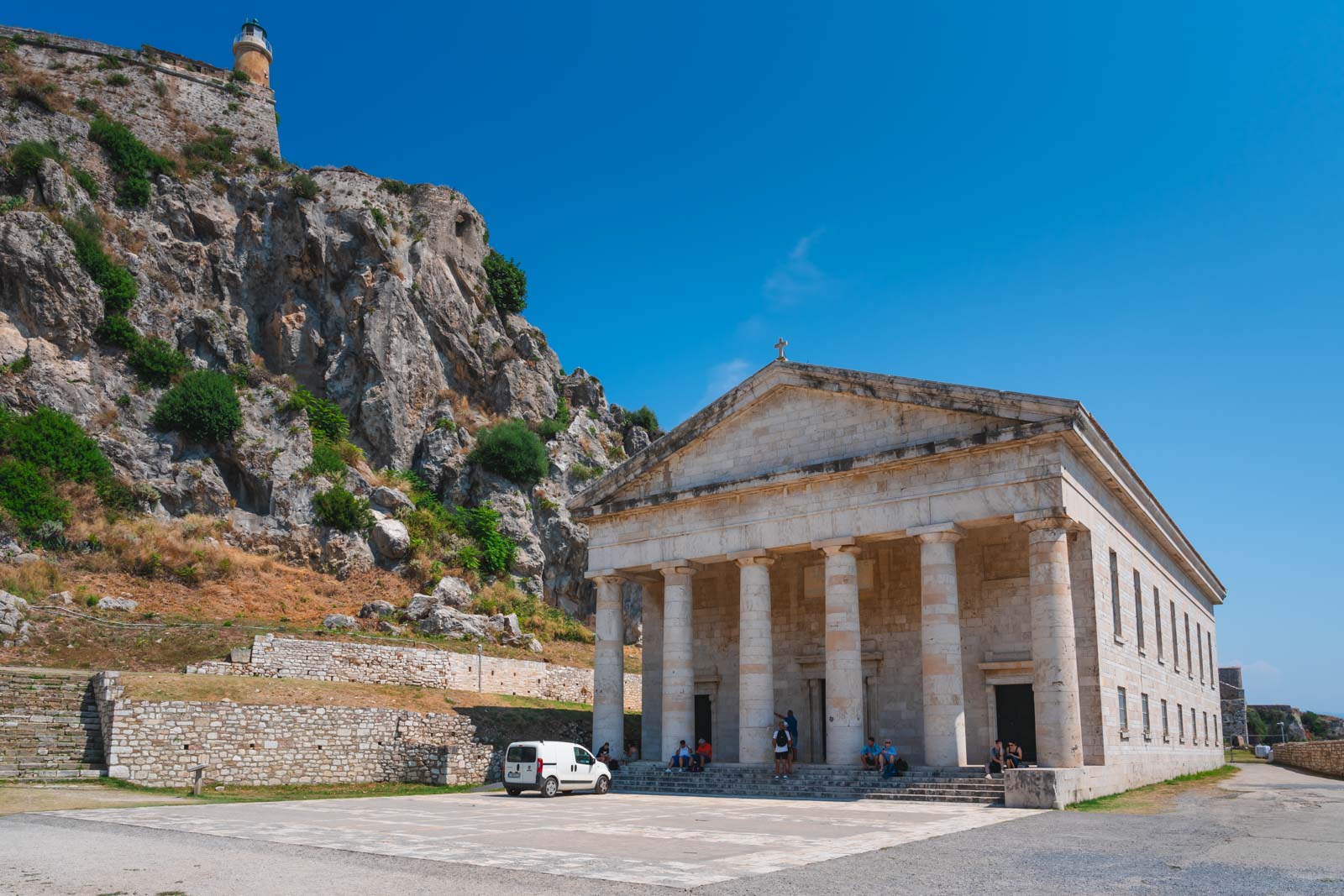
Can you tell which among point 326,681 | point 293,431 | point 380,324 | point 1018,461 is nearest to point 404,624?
point 326,681

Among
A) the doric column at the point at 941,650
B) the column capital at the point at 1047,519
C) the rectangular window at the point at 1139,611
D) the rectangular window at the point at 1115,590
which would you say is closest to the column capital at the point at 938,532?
the doric column at the point at 941,650

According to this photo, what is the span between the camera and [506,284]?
69125 millimetres

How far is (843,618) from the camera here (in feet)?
83.1

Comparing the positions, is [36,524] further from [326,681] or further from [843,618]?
[843,618]

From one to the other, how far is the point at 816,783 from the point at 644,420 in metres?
54.7

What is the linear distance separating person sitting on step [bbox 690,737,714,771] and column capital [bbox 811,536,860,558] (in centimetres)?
701

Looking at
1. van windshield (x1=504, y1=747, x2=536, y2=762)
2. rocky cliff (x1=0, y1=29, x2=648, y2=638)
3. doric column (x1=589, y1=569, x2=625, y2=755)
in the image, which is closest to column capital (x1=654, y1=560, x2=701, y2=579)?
doric column (x1=589, y1=569, x2=625, y2=755)

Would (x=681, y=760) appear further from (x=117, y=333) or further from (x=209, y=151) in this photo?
(x=209, y=151)

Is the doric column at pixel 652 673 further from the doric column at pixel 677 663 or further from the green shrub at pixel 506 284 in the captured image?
the green shrub at pixel 506 284

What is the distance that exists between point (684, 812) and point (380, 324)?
4435 centimetres

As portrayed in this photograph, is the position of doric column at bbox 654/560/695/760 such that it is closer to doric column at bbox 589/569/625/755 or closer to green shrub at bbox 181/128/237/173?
doric column at bbox 589/569/625/755

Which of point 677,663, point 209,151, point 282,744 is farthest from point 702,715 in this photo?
point 209,151

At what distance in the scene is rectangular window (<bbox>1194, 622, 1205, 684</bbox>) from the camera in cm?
4047

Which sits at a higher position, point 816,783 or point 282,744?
point 282,744
